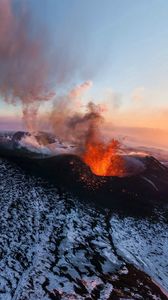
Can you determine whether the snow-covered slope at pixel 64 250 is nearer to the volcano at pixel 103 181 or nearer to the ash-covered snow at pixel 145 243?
the ash-covered snow at pixel 145 243

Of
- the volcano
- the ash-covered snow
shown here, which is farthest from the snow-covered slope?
the volcano

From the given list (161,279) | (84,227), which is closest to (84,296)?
(161,279)

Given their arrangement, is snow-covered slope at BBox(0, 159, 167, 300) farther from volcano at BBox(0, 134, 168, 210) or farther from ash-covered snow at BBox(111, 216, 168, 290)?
volcano at BBox(0, 134, 168, 210)

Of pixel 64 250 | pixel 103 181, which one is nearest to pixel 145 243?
pixel 64 250

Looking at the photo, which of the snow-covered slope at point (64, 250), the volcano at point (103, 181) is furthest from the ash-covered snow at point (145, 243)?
the volcano at point (103, 181)

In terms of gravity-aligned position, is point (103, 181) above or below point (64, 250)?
above

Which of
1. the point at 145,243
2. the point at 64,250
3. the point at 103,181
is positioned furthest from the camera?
the point at 103,181

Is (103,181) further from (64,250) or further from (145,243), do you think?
(64,250)

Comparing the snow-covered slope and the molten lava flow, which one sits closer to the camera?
the snow-covered slope
